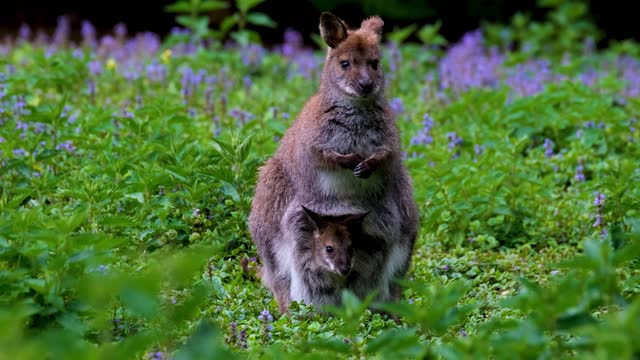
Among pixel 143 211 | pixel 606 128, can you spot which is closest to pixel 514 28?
pixel 606 128

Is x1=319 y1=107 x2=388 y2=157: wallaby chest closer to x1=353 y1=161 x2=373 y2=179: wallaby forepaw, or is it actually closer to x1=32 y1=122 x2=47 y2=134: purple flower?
x1=353 y1=161 x2=373 y2=179: wallaby forepaw

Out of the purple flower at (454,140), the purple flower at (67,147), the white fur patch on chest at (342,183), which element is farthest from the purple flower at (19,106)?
the purple flower at (454,140)

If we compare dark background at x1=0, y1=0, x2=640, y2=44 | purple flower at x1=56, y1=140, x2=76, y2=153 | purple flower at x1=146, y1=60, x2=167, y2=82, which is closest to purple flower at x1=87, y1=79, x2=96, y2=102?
purple flower at x1=146, y1=60, x2=167, y2=82

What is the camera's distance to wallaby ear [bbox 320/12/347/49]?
6309mm

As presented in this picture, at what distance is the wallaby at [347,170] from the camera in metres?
6.04

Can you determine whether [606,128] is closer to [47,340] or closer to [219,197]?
[219,197]

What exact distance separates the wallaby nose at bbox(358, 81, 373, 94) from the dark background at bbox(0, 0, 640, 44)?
876 cm

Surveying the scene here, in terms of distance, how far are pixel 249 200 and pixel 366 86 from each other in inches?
45.3

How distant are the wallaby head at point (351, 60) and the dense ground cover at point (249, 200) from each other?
825 millimetres

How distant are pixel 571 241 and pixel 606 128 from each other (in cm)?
186

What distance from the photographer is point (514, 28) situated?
14227 mm

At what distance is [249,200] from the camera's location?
22.0 feet

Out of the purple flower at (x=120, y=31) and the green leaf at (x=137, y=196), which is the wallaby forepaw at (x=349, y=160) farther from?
the purple flower at (x=120, y=31)

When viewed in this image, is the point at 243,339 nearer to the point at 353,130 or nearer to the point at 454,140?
the point at 353,130
